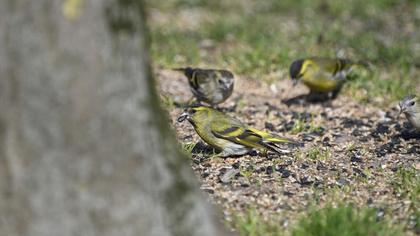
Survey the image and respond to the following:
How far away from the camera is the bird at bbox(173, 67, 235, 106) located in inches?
313

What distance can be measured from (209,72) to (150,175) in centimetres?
436

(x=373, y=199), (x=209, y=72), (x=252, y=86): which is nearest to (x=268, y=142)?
(x=373, y=199)

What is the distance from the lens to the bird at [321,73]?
8.38 metres

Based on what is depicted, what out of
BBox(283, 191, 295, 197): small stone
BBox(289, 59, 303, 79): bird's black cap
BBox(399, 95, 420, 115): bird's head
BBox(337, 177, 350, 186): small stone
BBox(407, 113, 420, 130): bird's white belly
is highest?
BBox(289, 59, 303, 79): bird's black cap

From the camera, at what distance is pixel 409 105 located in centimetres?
715

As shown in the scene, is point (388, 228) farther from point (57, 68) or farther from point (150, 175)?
point (57, 68)

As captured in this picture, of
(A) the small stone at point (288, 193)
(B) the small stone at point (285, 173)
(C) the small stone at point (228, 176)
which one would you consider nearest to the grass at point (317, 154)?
(B) the small stone at point (285, 173)

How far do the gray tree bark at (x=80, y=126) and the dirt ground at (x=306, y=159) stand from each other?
4.25ft

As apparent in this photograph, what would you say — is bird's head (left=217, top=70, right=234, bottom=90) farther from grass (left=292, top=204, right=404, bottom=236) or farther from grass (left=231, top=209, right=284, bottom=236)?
grass (left=292, top=204, right=404, bottom=236)

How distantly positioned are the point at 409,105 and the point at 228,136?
1.93 metres

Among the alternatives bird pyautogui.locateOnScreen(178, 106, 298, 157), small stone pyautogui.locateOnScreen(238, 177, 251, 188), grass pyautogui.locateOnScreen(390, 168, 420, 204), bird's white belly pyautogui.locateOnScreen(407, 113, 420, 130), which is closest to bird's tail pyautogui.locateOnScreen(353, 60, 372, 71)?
bird's white belly pyautogui.locateOnScreen(407, 113, 420, 130)

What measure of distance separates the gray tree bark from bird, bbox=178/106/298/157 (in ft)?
8.22

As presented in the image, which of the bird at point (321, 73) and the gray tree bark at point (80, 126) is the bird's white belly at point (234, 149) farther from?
the gray tree bark at point (80, 126)

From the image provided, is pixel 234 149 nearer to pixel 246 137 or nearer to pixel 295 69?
pixel 246 137
